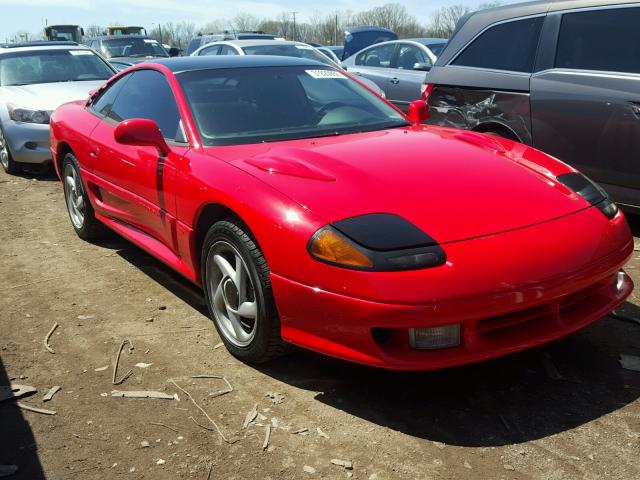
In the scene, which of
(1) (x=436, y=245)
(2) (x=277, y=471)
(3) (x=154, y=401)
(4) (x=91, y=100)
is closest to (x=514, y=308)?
(1) (x=436, y=245)

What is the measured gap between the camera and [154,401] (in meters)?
2.93

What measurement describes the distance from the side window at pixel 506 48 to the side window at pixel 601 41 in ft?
0.78

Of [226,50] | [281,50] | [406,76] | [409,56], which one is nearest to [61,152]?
[406,76]

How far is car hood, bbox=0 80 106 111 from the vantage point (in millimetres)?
7582

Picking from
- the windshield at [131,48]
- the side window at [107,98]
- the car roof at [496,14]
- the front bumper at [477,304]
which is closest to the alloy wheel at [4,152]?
the side window at [107,98]

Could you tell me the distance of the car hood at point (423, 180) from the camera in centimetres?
274

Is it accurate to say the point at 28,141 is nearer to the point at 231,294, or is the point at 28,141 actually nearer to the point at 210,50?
the point at 210,50

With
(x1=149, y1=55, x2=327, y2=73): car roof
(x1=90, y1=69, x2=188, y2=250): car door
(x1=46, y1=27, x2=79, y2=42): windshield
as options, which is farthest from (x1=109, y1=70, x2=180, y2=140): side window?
(x1=46, y1=27, x2=79, y2=42): windshield

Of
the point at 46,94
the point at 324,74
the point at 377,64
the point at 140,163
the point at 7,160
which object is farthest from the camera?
the point at 377,64

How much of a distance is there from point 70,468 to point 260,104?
214 cm

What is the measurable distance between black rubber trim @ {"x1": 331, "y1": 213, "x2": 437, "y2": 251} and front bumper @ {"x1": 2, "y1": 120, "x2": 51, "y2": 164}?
5.81m

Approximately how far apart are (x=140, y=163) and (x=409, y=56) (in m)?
6.44

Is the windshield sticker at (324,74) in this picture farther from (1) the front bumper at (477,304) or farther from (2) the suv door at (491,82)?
(1) the front bumper at (477,304)

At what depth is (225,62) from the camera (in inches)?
163
